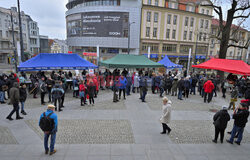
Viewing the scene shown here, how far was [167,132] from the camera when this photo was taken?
666cm

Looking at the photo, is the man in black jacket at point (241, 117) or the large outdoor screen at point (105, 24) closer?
the man in black jacket at point (241, 117)

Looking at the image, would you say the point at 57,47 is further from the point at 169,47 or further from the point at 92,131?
the point at 92,131

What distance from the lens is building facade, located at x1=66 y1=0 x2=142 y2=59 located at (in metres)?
36.3

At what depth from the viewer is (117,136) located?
6207 millimetres

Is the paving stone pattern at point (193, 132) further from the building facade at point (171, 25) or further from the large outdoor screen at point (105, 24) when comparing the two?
the large outdoor screen at point (105, 24)

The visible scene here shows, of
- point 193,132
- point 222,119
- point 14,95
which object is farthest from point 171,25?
point 14,95

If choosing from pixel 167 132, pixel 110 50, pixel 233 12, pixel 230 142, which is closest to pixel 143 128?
pixel 167 132

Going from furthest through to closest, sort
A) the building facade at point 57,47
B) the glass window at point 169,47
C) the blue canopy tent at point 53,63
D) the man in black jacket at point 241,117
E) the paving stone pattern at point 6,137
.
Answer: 1. the building facade at point 57,47
2. the glass window at point 169,47
3. the blue canopy tent at point 53,63
4. the paving stone pattern at point 6,137
5. the man in black jacket at point 241,117

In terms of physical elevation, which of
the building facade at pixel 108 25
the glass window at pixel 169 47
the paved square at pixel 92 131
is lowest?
the paved square at pixel 92 131

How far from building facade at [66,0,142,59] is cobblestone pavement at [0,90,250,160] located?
28.7m

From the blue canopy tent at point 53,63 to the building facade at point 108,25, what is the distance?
22966mm

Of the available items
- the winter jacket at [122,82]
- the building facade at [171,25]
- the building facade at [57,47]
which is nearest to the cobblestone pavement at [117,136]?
the winter jacket at [122,82]

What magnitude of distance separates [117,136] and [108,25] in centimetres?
3379

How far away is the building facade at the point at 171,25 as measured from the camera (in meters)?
37.8
